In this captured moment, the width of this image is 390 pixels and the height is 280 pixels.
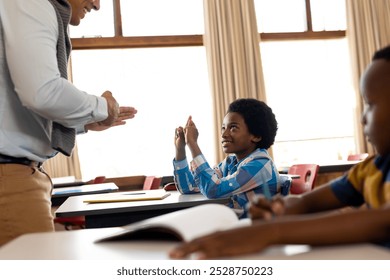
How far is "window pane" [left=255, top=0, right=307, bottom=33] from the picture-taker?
704cm

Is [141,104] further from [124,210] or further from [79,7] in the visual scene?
[79,7]

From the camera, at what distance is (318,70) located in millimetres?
7000

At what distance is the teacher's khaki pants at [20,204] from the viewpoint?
5.61 feet

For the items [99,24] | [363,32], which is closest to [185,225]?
[99,24]

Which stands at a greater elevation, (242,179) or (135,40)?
(135,40)

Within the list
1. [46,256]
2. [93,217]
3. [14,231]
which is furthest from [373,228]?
[93,217]

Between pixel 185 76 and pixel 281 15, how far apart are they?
5.35 ft

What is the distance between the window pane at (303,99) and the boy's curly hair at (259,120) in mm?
4333

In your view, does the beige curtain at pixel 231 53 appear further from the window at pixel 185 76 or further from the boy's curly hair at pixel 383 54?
the boy's curly hair at pixel 383 54

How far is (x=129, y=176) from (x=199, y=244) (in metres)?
5.82

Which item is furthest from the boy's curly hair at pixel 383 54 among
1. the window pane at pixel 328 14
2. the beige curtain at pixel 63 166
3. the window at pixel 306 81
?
the window pane at pixel 328 14

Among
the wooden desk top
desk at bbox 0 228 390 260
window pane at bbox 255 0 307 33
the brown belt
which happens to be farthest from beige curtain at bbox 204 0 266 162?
desk at bbox 0 228 390 260

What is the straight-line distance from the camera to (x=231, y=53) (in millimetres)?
6660

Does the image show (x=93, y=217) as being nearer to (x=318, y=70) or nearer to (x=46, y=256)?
(x=46, y=256)
